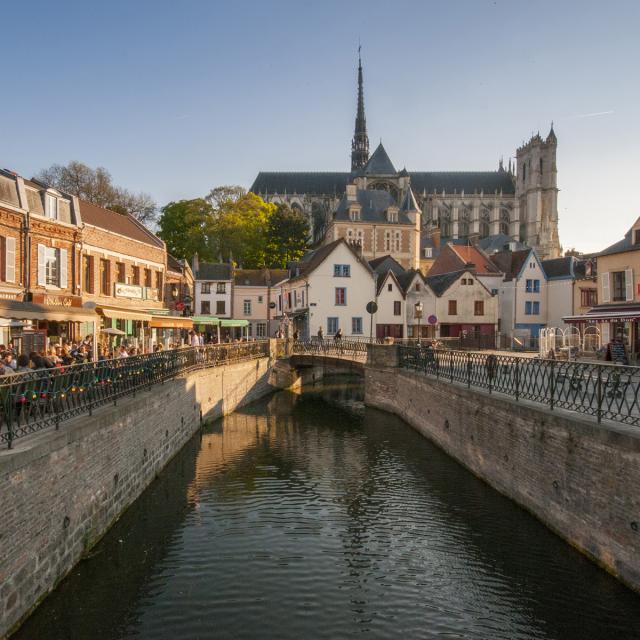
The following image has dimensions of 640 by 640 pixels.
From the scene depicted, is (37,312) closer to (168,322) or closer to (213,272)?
(168,322)

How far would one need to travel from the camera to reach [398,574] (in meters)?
10.7

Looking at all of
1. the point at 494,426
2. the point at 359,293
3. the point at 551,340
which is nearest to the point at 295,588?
the point at 494,426

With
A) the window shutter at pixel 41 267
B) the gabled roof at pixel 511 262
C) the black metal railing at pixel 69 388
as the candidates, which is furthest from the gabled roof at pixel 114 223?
the gabled roof at pixel 511 262

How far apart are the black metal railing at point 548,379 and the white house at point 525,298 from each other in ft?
84.4

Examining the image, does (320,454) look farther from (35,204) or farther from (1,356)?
(35,204)

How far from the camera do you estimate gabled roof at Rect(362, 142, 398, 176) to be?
104438mm

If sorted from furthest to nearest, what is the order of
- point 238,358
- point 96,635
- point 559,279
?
point 559,279, point 238,358, point 96,635

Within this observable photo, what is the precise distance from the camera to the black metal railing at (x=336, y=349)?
111ft

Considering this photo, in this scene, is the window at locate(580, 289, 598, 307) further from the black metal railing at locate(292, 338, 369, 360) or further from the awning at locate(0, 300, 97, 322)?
the awning at locate(0, 300, 97, 322)

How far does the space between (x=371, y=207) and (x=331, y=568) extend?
65554mm

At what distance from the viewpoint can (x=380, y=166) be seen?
105 m

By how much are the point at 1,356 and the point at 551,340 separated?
24445 mm

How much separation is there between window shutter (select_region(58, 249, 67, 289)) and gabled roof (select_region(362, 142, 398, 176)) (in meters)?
85.9

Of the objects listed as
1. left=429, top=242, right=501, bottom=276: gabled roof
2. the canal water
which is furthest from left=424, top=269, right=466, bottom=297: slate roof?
the canal water
